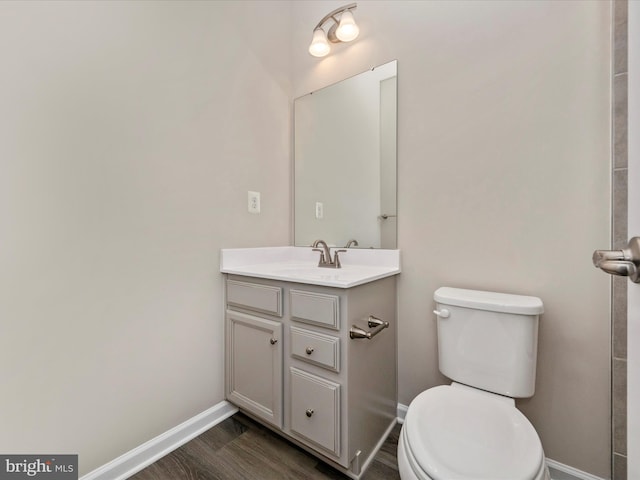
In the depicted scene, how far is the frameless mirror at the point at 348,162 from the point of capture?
5.08 ft

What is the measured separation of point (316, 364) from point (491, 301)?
0.73 metres

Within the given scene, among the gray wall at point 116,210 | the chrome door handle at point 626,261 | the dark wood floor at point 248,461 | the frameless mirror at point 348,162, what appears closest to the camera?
the chrome door handle at point 626,261

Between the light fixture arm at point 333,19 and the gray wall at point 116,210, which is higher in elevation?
the light fixture arm at point 333,19

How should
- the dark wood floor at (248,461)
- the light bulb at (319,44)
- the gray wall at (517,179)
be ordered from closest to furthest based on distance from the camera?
the gray wall at (517,179) < the dark wood floor at (248,461) < the light bulb at (319,44)

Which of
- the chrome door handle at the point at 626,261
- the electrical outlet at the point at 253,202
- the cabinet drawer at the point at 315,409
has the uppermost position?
the electrical outlet at the point at 253,202

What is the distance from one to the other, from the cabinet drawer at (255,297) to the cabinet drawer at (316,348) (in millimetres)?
141

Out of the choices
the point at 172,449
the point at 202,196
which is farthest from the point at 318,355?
the point at 202,196

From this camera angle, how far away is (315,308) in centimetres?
118

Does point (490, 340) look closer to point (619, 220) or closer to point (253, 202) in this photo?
point (619, 220)

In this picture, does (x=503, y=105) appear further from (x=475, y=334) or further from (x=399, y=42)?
(x=475, y=334)

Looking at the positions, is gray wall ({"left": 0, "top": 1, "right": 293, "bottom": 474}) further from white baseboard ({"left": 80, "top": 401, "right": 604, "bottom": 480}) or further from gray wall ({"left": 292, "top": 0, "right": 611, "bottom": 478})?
gray wall ({"left": 292, "top": 0, "right": 611, "bottom": 478})

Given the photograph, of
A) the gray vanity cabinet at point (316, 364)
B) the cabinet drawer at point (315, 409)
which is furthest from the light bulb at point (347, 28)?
the cabinet drawer at point (315, 409)

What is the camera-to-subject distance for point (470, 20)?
1307 mm
